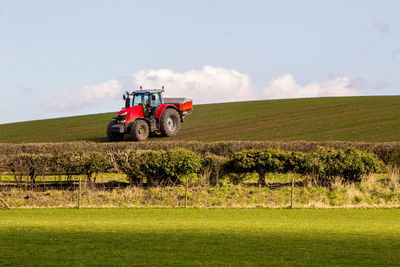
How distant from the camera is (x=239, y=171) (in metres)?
23.4

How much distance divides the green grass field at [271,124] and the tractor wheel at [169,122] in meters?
0.60

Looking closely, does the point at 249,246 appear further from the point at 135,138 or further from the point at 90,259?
the point at 135,138

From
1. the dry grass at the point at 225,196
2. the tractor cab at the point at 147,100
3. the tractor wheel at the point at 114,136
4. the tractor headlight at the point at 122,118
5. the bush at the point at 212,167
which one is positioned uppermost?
the tractor cab at the point at 147,100

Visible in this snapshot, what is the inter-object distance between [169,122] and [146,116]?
7.33ft

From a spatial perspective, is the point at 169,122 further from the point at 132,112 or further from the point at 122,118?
the point at 122,118

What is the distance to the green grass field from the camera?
35500 mm

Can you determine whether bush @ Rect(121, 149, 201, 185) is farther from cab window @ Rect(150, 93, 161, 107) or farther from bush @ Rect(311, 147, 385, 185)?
cab window @ Rect(150, 93, 161, 107)

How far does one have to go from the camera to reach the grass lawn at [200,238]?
10125mm

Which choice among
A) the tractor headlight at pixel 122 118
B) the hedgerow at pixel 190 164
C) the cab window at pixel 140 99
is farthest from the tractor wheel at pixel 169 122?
the hedgerow at pixel 190 164

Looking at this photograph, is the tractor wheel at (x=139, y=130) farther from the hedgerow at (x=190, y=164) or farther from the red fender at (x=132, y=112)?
the hedgerow at (x=190, y=164)

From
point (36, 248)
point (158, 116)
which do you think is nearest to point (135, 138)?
point (158, 116)

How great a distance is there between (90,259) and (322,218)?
860 centimetres

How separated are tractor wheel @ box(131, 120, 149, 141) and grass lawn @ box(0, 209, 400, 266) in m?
12.7

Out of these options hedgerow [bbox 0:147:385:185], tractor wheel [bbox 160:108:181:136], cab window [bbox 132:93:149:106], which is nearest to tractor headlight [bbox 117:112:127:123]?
cab window [bbox 132:93:149:106]
